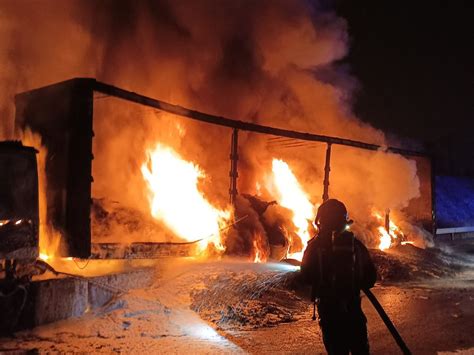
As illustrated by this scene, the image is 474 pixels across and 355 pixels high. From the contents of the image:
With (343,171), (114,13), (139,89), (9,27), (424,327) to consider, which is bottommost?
(424,327)

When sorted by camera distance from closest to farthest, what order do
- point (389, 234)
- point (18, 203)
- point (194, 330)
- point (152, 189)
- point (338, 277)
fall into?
point (338, 277), point (194, 330), point (18, 203), point (152, 189), point (389, 234)

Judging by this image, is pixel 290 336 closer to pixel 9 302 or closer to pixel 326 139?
pixel 9 302

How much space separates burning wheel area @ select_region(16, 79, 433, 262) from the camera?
785 cm

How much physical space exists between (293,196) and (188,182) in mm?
4229

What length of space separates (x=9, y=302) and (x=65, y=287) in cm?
82

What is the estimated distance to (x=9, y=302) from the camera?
6.00m

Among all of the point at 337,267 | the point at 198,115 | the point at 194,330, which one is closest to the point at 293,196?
the point at 198,115

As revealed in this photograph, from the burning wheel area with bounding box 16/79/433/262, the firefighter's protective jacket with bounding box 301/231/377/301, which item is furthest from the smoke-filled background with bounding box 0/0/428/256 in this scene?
the firefighter's protective jacket with bounding box 301/231/377/301

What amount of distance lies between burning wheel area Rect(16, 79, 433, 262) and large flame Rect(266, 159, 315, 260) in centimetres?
4

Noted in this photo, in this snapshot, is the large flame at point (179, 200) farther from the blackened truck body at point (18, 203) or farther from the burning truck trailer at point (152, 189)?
the blackened truck body at point (18, 203)

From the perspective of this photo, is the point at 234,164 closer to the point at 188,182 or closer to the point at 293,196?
the point at 188,182

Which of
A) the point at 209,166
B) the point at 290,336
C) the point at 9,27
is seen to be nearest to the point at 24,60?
the point at 9,27

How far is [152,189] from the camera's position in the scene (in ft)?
40.8

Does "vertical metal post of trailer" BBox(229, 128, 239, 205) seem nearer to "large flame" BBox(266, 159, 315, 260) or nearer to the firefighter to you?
"large flame" BBox(266, 159, 315, 260)
